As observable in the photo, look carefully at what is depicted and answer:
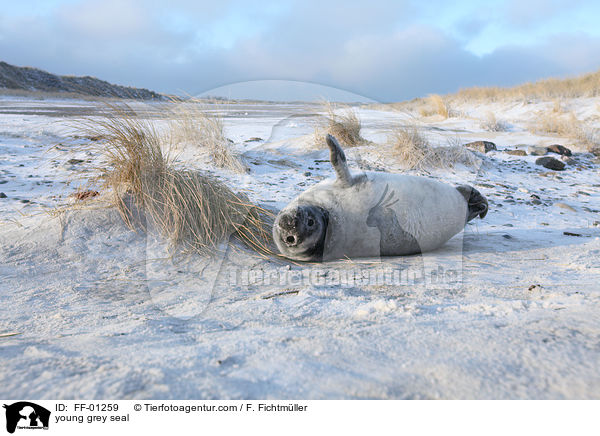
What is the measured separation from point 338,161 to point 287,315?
5.02ft

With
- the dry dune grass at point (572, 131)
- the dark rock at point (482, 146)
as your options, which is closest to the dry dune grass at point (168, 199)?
the dark rock at point (482, 146)

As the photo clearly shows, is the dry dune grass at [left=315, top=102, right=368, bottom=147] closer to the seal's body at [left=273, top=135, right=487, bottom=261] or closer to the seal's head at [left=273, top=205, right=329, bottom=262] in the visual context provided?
the seal's body at [left=273, top=135, right=487, bottom=261]

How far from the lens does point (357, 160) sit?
21.9 feet

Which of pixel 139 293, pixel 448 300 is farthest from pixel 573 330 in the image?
pixel 139 293

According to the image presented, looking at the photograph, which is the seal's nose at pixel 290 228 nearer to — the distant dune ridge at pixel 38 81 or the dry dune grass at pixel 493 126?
the dry dune grass at pixel 493 126

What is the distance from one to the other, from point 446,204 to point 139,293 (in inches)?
92.5

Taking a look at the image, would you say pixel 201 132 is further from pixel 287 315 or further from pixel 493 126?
pixel 493 126

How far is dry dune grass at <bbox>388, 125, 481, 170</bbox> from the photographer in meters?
6.66

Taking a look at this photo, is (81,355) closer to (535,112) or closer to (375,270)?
(375,270)

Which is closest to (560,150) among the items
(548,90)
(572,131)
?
(572,131)

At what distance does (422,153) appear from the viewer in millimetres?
6738

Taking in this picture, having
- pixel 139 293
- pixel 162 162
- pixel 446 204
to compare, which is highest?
pixel 162 162

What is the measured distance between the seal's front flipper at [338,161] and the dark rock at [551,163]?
5.40 meters
